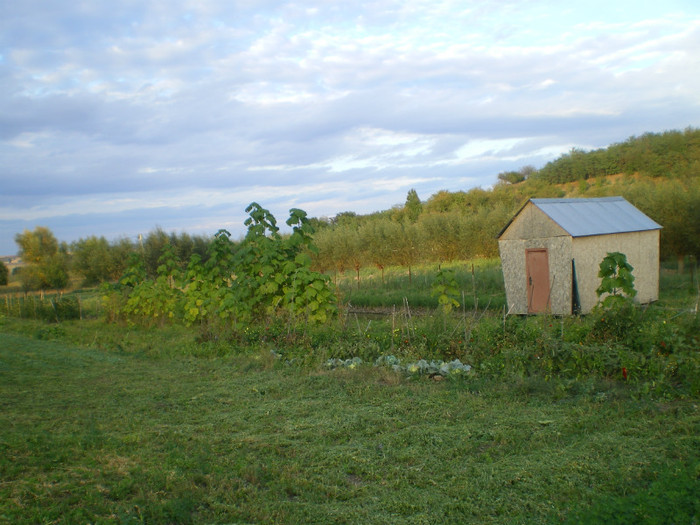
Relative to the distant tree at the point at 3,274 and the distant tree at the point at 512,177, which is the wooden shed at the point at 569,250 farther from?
the distant tree at the point at 512,177

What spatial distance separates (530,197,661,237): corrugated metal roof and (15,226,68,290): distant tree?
27394 mm

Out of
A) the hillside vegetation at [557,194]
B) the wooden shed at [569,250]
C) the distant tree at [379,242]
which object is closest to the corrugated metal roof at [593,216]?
the wooden shed at [569,250]

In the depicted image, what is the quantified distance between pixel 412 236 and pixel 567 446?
2556 centimetres

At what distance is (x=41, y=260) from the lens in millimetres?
31812

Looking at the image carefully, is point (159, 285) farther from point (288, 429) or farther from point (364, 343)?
point (288, 429)

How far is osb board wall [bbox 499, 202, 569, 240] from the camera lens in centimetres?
1371

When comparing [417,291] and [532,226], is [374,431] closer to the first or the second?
[532,226]

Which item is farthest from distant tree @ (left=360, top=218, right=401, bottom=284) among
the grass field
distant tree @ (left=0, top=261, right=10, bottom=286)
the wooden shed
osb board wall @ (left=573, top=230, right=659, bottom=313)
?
the grass field

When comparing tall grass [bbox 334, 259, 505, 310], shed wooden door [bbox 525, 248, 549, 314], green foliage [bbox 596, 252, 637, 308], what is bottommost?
tall grass [bbox 334, 259, 505, 310]

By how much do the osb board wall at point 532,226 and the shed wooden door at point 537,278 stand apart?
0.45 metres

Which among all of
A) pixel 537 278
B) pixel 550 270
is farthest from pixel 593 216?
pixel 537 278

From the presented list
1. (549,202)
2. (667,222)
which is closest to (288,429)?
(549,202)

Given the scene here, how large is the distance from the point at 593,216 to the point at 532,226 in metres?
1.85

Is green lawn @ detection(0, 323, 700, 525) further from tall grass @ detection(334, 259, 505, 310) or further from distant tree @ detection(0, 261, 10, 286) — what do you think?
distant tree @ detection(0, 261, 10, 286)
